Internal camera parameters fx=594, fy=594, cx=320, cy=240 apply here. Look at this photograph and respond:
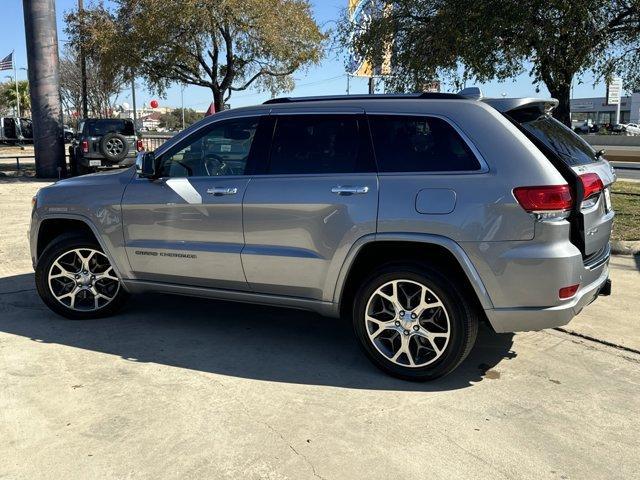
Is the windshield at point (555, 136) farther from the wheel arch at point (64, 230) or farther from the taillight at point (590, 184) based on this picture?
the wheel arch at point (64, 230)

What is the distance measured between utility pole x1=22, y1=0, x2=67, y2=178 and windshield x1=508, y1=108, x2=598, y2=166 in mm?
16057

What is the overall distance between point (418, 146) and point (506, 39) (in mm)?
7393

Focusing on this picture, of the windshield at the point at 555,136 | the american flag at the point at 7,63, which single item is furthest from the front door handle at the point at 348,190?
the american flag at the point at 7,63

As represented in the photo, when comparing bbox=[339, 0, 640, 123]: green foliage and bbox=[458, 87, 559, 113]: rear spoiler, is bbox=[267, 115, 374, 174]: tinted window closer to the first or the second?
bbox=[458, 87, 559, 113]: rear spoiler

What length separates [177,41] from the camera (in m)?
18.3

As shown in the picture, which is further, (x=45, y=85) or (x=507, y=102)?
(x=45, y=85)

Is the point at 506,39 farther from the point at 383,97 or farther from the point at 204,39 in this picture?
the point at 204,39

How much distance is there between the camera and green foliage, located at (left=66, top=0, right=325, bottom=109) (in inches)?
687

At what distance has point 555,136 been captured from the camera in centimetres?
405

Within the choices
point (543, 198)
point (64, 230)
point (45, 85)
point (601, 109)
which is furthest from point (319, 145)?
point (601, 109)

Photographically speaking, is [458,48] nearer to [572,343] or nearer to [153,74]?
[572,343]

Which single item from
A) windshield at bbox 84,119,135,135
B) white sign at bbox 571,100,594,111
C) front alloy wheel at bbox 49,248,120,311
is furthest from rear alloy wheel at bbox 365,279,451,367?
white sign at bbox 571,100,594,111

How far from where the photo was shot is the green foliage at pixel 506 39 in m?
9.69

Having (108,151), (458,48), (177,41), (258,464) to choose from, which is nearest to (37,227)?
(258,464)
